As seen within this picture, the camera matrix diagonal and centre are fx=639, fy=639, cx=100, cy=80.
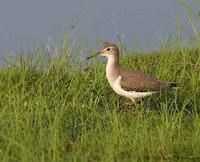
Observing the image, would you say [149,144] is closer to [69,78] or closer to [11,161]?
[11,161]

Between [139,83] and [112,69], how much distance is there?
0.54 metres

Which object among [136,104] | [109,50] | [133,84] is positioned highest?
[109,50]

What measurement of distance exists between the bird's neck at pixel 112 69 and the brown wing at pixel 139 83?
111 millimetres

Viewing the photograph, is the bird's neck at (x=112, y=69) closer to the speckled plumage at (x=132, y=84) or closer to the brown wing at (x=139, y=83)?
the speckled plumage at (x=132, y=84)

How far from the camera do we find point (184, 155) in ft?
23.7

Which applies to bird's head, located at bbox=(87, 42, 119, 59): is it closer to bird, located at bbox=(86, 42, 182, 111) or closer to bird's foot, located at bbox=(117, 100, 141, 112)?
bird, located at bbox=(86, 42, 182, 111)

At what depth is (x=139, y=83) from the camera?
32.8ft

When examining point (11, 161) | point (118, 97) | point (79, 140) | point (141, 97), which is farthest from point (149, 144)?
point (118, 97)

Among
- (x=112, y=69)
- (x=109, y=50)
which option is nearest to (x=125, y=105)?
(x=112, y=69)

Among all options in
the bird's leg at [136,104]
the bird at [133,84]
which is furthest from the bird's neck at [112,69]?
the bird's leg at [136,104]

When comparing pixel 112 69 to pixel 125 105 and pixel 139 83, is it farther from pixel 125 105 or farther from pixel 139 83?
pixel 125 105

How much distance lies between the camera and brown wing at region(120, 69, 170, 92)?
391 inches

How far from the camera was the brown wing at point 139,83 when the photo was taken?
32.6 ft

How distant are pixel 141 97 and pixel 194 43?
260 centimetres
